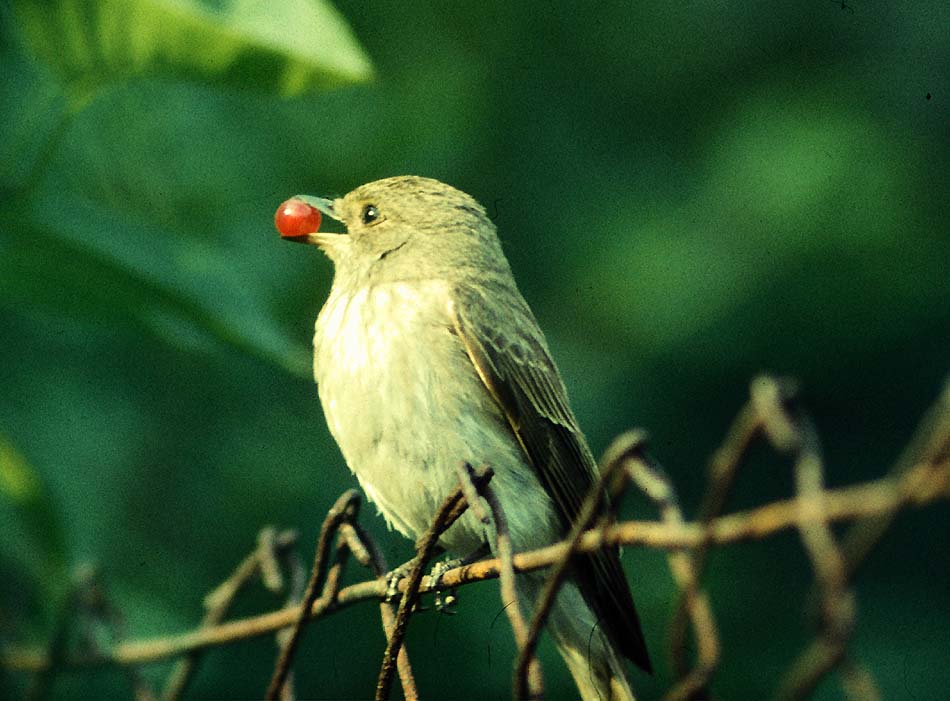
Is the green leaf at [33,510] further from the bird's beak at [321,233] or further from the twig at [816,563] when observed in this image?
the twig at [816,563]

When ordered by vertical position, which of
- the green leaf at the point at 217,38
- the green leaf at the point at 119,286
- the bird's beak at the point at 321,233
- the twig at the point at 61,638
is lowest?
the twig at the point at 61,638

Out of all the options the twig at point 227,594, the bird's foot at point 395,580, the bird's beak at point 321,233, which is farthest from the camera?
the bird's beak at point 321,233

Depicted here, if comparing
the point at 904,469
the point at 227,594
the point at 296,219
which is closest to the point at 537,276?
the point at 296,219

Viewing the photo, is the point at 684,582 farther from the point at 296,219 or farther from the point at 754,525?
the point at 296,219

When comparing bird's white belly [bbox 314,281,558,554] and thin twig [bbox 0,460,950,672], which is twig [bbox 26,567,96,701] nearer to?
bird's white belly [bbox 314,281,558,554]

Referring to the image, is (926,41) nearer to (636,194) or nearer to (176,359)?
(636,194)

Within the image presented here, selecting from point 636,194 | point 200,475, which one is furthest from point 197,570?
point 636,194

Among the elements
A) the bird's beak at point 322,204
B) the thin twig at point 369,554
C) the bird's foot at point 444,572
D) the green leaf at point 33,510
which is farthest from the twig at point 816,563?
the bird's beak at point 322,204
